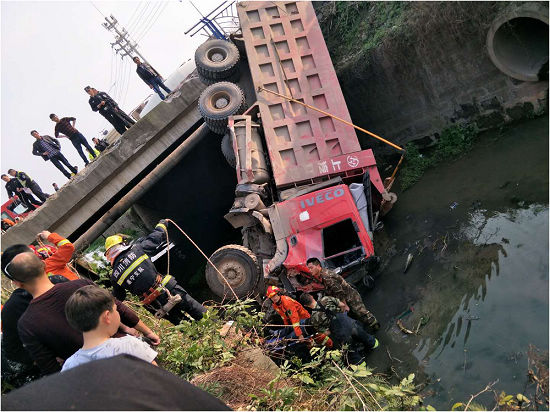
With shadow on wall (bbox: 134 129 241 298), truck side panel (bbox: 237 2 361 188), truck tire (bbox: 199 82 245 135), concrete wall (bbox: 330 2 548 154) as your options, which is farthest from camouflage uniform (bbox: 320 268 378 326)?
shadow on wall (bbox: 134 129 241 298)

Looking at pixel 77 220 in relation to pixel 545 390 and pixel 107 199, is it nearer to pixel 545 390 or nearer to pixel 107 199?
pixel 107 199

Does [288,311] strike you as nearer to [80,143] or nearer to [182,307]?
[182,307]

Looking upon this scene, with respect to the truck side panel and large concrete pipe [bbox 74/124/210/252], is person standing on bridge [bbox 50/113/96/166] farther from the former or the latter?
the truck side panel

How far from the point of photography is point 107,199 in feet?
29.6

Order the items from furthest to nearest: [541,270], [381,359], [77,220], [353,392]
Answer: [77,220], [381,359], [541,270], [353,392]

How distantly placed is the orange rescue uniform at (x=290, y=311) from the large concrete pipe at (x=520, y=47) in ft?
18.5

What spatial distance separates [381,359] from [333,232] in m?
2.20

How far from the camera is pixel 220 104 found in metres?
8.16

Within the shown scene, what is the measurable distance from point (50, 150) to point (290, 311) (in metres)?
8.05

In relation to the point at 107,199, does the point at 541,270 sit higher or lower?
lower

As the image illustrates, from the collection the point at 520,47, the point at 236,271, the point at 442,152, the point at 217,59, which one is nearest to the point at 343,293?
the point at 236,271

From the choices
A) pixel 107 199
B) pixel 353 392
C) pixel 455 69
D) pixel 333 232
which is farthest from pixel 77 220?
pixel 455 69

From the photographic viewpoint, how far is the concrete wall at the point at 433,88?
7.52 metres

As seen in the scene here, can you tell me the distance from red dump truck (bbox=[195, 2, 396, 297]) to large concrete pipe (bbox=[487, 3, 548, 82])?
2.84m
